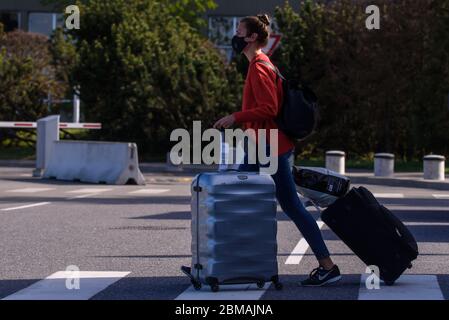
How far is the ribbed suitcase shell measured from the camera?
9.20 metres

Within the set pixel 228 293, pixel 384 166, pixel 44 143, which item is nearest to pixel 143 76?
pixel 44 143

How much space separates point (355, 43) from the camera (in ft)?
135

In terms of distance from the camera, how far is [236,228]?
364 inches

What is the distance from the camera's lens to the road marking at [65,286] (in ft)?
29.5

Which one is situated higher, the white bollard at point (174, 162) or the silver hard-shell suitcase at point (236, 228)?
the silver hard-shell suitcase at point (236, 228)

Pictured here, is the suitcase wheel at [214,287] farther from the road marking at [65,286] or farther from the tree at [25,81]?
the tree at [25,81]

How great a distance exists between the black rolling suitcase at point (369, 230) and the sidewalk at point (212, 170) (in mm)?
19035

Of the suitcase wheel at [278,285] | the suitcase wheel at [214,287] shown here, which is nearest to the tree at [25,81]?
the suitcase wheel at [278,285]

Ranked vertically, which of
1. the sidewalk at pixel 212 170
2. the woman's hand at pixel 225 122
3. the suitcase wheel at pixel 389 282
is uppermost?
the woman's hand at pixel 225 122

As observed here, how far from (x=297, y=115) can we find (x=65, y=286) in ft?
6.78

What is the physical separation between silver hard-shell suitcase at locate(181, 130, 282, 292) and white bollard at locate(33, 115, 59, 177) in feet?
72.9

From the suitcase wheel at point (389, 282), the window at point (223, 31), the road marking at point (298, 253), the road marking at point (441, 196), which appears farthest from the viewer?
the window at point (223, 31)

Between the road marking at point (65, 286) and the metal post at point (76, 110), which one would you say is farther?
the metal post at point (76, 110)
